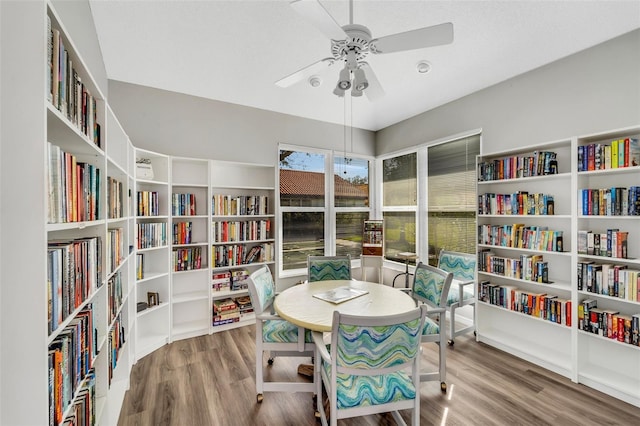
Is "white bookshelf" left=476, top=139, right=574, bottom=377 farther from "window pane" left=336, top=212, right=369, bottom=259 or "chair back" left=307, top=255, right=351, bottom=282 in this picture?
"window pane" left=336, top=212, right=369, bottom=259

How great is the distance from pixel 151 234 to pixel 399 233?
140 inches

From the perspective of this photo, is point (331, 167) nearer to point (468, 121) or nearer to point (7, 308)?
point (468, 121)

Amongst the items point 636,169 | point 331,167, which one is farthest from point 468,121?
point 331,167

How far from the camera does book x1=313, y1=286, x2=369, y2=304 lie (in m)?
2.32

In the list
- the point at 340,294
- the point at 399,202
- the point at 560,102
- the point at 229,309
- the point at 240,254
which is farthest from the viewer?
the point at 399,202

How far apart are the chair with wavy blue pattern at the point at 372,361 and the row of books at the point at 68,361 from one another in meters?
1.09

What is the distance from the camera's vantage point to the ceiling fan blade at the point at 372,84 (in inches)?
80.3

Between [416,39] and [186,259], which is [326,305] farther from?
[186,259]

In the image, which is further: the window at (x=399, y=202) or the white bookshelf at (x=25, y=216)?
the window at (x=399, y=202)

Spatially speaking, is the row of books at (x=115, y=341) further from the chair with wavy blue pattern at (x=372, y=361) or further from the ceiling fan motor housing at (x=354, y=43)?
the ceiling fan motor housing at (x=354, y=43)

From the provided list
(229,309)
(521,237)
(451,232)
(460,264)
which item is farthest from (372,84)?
(229,309)

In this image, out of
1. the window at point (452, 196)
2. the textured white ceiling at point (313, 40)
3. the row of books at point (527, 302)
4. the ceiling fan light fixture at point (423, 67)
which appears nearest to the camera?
the textured white ceiling at point (313, 40)

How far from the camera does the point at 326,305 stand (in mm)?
2215

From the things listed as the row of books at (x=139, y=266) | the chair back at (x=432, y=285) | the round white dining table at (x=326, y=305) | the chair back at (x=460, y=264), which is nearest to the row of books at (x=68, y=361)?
the round white dining table at (x=326, y=305)
